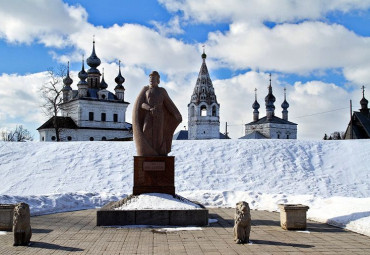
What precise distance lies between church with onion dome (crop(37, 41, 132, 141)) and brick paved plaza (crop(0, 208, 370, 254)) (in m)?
53.9

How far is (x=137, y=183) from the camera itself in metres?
10.1

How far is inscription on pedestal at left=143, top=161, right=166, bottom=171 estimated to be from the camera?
10156 millimetres

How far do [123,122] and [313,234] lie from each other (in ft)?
199

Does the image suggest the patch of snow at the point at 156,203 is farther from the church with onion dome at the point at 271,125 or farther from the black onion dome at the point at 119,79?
the church with onion dome at the point at 271,125

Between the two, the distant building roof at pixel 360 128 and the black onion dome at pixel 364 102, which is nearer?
the distant building roof at pixel 360 128

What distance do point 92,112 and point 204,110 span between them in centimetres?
2038

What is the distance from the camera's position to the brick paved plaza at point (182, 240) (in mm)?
6957

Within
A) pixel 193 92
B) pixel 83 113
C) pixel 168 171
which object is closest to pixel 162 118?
pixel 168 171

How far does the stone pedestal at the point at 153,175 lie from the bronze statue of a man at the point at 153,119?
0.87 feet

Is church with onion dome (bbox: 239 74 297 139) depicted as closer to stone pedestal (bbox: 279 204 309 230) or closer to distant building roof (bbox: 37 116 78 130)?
distant building roof (bbox: 37 116 78 130)

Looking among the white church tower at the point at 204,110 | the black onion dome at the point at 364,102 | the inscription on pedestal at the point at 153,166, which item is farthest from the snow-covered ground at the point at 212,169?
the white church tower at the point at 204,110

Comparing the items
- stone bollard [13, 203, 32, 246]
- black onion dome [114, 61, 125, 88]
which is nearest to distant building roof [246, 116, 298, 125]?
black onion dome [114, 61, 125, 88]

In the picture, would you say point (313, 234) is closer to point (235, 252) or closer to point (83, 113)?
Result: point (235, 252)

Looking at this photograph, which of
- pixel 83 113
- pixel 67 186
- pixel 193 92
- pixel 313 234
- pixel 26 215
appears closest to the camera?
pixel 26 215
